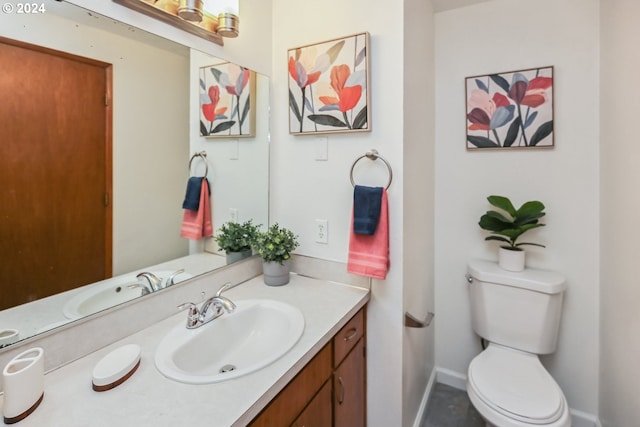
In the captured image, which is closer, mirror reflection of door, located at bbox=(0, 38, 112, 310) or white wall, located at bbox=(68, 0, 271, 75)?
mirror reflection of door, located at bbox=(0, 38, 112, 310)

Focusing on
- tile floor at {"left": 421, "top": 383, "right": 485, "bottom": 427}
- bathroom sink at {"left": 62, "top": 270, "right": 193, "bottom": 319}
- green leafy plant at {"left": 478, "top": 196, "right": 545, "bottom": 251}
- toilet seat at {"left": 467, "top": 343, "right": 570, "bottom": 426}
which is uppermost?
green leafy plant at {"left": 478, "top": 196, "right": 545, "bottom": 251}

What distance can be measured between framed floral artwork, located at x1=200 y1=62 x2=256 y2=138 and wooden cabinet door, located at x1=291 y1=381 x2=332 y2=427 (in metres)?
1.11

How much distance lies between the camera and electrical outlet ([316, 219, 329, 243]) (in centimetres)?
156

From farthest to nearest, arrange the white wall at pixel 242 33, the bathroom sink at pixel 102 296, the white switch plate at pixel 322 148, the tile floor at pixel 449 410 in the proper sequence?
the tile floor at pixel 449 410 → the white switch plate at pixel 322 148 → the white wall at pixel 242 33 → the bathroom sink at pixel 102 296

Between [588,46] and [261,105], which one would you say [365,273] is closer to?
[261,105]

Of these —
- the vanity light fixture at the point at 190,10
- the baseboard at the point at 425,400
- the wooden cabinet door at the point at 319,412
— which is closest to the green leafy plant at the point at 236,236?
the wooden cabinet door at the point at 319,412

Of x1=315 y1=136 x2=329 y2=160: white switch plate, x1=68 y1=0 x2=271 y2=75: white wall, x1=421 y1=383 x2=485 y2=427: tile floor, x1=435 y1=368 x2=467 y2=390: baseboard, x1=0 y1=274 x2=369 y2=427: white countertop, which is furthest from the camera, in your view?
x1=435 y1=368 x2=467 y2=390: baseboard

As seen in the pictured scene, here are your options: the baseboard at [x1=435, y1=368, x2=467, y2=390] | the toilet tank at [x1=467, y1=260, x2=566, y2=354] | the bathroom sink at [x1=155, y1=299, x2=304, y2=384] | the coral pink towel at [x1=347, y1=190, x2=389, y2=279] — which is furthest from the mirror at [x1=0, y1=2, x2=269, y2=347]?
the baseboard at [x1=435, y1=368, x2=467, y2=390]

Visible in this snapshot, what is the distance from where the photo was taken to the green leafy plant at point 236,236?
1483mm

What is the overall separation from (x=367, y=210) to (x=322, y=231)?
0.30m

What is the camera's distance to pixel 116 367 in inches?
32.2

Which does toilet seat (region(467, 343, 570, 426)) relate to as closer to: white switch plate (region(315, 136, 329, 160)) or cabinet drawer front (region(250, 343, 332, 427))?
cabinet drawer front (region(250, 343, 332, 427))

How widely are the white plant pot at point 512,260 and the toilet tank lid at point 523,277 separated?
0.08 feet

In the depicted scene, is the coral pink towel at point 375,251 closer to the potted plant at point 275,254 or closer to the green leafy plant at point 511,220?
the potted plant at point 275,254
